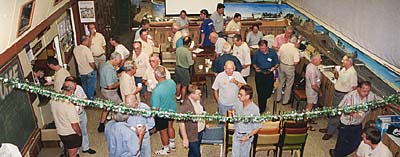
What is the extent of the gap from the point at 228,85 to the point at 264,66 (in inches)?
51.1

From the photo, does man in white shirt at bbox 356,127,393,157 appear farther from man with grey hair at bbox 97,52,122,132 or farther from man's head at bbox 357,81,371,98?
man with grey hair at bbox 97,52,122,132

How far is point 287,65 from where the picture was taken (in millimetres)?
7883

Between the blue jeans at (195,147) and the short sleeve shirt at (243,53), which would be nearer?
the blue jeans at (195,147)

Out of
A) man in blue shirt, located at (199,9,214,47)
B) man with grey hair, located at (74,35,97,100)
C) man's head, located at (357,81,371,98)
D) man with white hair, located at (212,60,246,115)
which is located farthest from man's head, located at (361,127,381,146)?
man in blue shirt, located at (199,9,214,47)

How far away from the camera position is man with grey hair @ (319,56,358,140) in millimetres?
6621

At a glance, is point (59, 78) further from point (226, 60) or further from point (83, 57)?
point (226, 60)

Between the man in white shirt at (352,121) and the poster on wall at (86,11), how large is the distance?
19.7ft

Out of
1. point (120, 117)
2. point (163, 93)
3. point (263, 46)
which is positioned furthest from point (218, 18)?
point (120, 117)

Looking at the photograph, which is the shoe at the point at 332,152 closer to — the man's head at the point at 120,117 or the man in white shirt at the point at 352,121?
the man in white shirt at the point at 352,121

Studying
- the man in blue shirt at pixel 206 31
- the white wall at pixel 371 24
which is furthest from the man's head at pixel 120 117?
the man in blue shirt at pixel 206 31

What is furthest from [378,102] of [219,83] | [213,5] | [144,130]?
[213,5]

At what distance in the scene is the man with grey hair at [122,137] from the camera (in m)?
5.04

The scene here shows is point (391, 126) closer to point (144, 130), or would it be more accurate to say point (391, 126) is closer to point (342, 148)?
point (342, 148)

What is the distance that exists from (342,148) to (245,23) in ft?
17.8
